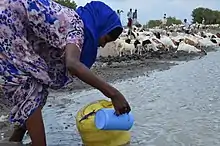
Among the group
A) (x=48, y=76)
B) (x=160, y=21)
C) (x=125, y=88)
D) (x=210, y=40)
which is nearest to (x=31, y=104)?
(x=48, y=76)

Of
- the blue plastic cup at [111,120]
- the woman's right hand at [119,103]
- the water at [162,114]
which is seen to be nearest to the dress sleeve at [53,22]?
the woman's right hand at [119,103]

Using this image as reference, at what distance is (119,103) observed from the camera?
3059mm

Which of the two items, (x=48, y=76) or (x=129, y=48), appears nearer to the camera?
(x=48, y=76)

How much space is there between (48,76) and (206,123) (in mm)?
3112

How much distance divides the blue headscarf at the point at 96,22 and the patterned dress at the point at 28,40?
8 centimetres

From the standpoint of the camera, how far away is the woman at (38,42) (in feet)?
10.1

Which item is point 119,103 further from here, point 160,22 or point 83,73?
point 160,22

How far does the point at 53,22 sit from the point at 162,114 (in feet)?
11.6

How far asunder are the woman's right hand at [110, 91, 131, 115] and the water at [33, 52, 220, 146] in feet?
4.74

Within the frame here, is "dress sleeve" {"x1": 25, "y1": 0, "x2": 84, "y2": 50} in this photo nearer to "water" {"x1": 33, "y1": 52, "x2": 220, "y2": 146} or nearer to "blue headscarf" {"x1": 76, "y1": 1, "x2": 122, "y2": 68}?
"blue headscarf" {"x1": 76, "y1": 1, "x2": 122, "y2": 68}

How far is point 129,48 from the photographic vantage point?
2141 centimetres

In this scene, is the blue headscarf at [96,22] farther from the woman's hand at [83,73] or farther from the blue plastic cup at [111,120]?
the blue plastic cup at [111,120]

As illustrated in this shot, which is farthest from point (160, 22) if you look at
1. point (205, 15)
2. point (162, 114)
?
point (162, 114)

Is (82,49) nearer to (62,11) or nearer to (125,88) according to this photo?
(62,11)
